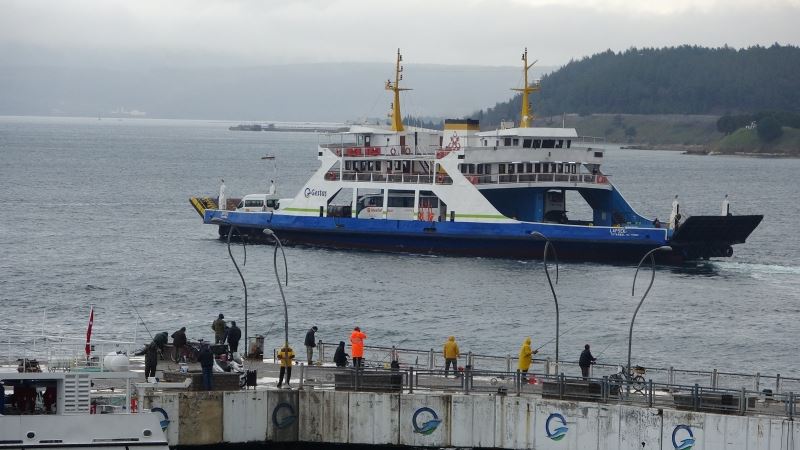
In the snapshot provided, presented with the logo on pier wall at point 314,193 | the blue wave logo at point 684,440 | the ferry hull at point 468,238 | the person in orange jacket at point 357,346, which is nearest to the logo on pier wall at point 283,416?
the person in orange jacket at point 357,346

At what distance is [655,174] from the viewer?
509ft

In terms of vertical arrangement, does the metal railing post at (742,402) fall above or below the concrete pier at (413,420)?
above

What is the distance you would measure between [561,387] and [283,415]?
4.79m

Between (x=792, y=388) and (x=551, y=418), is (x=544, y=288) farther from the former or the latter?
(x=551, y=418)

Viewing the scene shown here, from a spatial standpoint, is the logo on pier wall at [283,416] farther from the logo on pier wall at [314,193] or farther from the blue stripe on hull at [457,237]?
the logo on pier wall at [314,193]

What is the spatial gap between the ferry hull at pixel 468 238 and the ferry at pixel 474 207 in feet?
0.14

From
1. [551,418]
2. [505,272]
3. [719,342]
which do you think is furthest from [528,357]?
[505,272]

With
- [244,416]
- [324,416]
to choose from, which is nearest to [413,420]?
[324,416]

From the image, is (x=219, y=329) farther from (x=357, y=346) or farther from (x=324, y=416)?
(x=324, y=416)

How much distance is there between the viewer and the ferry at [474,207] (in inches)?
2356

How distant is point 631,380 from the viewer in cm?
2672

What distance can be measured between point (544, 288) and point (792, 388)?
24.2m

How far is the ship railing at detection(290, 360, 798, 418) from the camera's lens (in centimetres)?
2519

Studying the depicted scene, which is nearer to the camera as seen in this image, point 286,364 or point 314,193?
point 286,364
